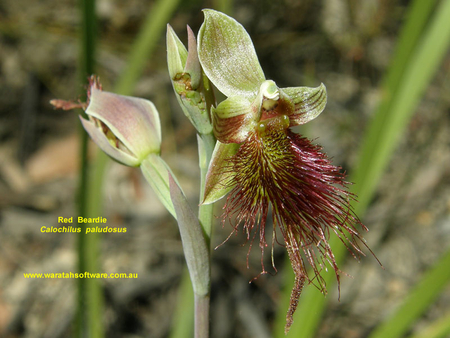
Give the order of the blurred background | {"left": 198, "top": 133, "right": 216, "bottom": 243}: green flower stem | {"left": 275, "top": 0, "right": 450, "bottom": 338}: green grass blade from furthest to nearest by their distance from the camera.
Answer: the blurred background < {"left": 275, "top": 0, "right": 450, "bottom": 338}: green grass blade < {"left": 198, "top": 133, "right": 216, "bottom": 243}: green flower stem

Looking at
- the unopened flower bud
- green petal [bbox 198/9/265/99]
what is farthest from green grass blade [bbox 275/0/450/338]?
the unopened flower bud

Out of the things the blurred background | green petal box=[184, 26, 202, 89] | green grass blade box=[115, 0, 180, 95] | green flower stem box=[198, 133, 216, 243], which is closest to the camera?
green petal box=[184, 26, 202, 89]

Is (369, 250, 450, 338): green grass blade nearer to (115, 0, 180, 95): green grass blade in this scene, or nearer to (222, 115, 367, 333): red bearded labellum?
(222, 115, 367, 333): red bearded labellum

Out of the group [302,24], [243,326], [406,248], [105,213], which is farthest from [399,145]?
[105,213]

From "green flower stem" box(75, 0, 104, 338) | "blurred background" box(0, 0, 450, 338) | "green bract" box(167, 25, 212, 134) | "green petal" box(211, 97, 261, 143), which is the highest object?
"green bract" box(167, 25, 212, 134)

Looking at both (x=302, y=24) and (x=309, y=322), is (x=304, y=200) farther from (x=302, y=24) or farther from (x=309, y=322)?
(x=302, y=24)

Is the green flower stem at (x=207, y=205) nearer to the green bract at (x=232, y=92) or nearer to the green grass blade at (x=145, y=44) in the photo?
the green bract at (x=232, y=92)
